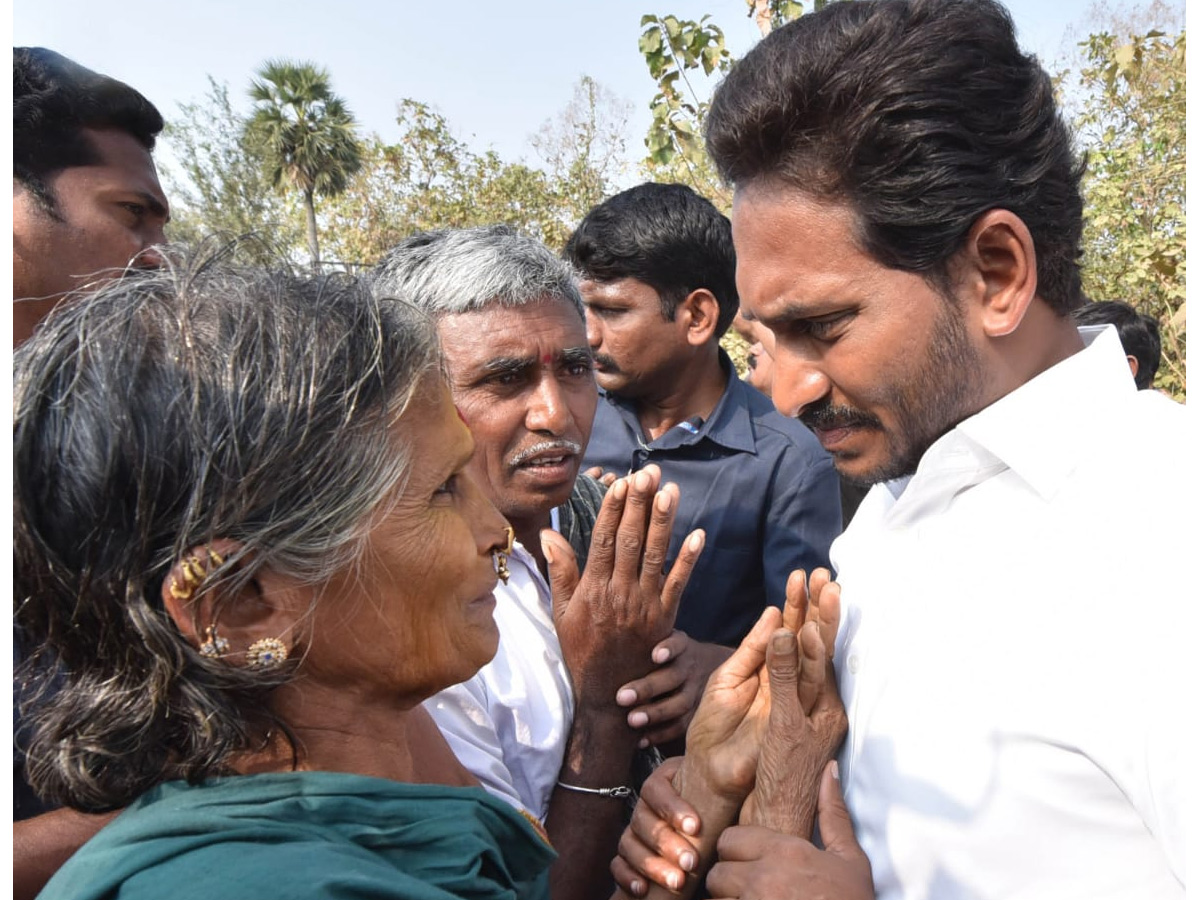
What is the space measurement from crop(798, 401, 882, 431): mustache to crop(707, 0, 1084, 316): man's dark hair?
31 cm

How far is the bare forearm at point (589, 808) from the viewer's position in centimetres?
214

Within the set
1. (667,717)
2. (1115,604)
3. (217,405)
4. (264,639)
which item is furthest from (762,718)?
(217,405)

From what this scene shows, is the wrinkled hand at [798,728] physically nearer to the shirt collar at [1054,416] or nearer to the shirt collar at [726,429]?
the shirt collar at [1054,416]

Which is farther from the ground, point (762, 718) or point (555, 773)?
point (762, 718)

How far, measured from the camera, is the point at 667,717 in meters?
2.29

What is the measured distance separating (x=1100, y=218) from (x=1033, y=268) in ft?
23.6

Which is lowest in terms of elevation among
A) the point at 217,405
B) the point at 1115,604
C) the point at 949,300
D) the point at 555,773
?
the point at 555,773

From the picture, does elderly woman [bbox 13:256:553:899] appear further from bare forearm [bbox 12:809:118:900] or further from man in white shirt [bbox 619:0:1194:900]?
man in white shirt [bbox 619:0:1194:900]

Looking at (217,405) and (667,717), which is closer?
(217,405)

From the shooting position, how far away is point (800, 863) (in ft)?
5.44

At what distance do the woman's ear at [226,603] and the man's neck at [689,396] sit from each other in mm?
2433

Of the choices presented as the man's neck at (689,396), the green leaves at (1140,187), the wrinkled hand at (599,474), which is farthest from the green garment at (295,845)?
the green leaves at (1140,187)

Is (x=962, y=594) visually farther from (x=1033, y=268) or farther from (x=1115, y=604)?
(x=1033, y=268)

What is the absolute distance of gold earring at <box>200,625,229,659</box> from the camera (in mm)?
1361
